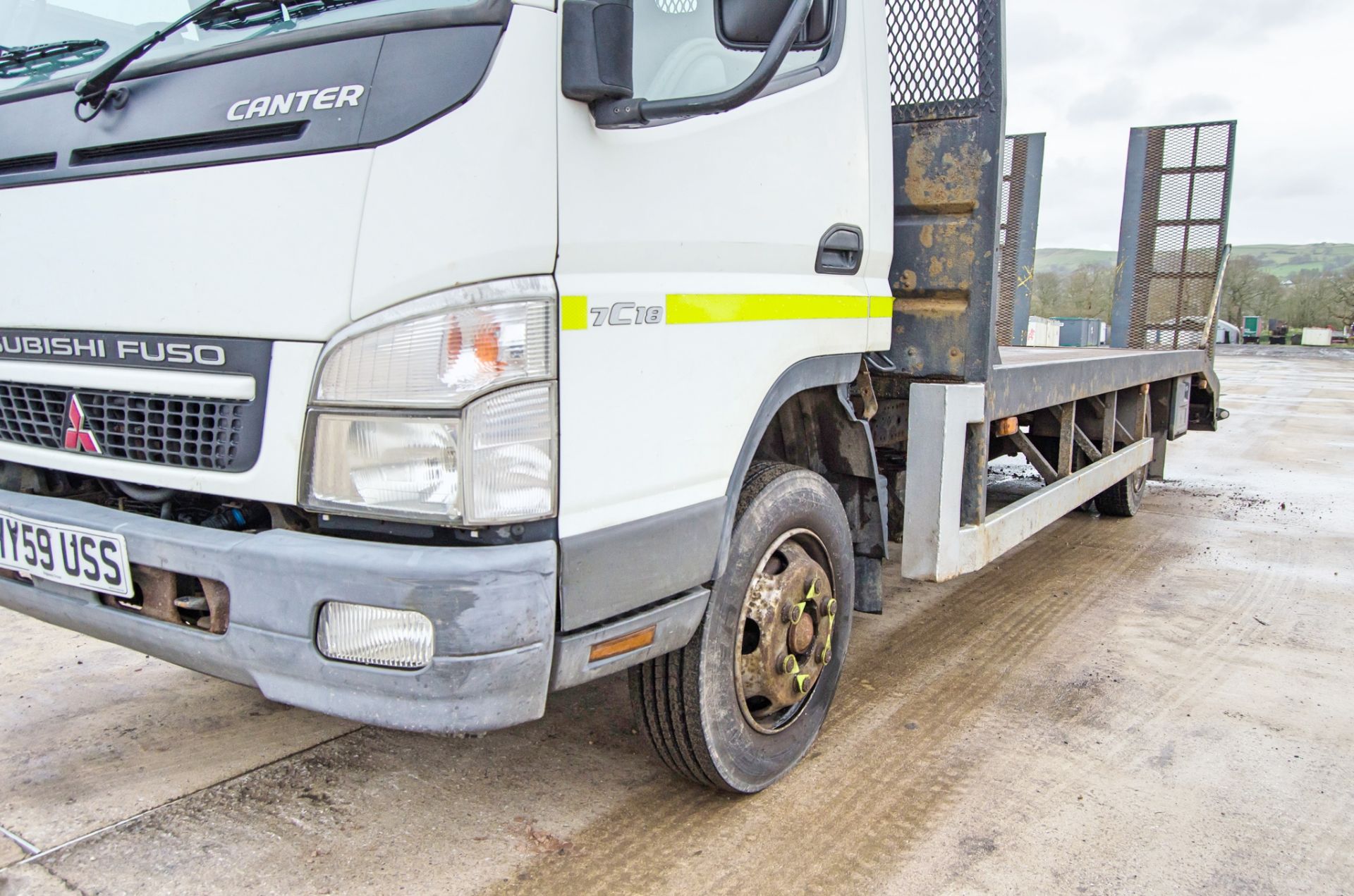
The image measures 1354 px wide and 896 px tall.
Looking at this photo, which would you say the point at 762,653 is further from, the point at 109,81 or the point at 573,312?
the point at 109,81

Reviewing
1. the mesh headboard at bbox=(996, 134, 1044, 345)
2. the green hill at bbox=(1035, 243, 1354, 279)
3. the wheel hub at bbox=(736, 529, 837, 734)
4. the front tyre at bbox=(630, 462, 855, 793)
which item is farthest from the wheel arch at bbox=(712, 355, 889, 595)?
the green hill at bbox=(1035, 243, 1354, 279)

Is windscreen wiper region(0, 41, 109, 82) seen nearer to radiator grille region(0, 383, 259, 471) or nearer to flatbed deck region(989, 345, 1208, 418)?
radiator grille region(0, 383, 259, 471)

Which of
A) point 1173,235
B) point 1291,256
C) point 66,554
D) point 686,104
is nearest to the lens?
point 686,104

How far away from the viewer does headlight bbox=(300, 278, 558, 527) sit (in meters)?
1.90

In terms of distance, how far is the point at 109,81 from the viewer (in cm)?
222

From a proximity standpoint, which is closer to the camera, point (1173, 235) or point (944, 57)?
point (944, 57)

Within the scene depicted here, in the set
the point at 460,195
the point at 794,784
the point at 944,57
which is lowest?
the point at 794,784

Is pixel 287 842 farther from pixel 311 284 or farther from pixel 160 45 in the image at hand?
pixel 160 45

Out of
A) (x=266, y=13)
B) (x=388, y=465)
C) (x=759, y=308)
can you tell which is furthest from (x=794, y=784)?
(x=266, y=13)

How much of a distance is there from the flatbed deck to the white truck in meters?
1.24

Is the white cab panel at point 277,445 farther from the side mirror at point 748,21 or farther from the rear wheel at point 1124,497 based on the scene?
the rear wheel at point 1124,497

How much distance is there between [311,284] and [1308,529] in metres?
7.24

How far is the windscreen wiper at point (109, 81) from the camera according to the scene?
7.23 ft

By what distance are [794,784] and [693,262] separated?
1646 mm
